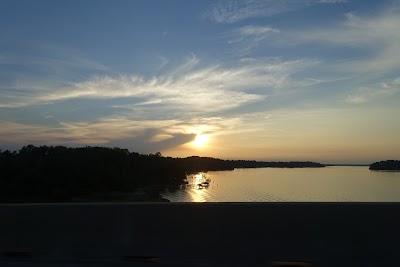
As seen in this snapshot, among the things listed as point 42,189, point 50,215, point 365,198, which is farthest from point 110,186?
point 50,215

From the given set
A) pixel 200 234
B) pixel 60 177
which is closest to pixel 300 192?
pixel 60 177

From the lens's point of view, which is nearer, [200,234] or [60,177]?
[200,234]

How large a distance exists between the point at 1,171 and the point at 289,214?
79.5 metres

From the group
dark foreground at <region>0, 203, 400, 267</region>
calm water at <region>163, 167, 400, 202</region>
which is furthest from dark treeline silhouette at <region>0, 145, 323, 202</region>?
dark foreground at <region>0, 203, 400, 267</region>

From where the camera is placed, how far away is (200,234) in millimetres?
6695

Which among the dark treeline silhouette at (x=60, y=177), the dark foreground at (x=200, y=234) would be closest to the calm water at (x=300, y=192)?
the dark treeline silhouette at (x=60, y=177)

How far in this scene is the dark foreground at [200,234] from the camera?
6.32 metres

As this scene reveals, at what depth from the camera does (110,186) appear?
86750 mm

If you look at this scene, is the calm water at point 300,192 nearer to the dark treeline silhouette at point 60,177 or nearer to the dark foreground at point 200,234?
the dark treeline silhouette at point 60,177

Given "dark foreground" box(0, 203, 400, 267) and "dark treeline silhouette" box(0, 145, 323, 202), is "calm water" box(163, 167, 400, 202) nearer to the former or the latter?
"dark treeline silhouette" box(0, 145, 323, 202)

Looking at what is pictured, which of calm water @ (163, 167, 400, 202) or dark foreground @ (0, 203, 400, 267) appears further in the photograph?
calm water @ (163, 167, 400, 202)

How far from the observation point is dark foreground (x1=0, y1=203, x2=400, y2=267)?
249 inches

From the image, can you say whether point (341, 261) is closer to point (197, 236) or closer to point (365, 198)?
point (197, 236)

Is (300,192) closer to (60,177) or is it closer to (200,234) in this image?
(60,177)
